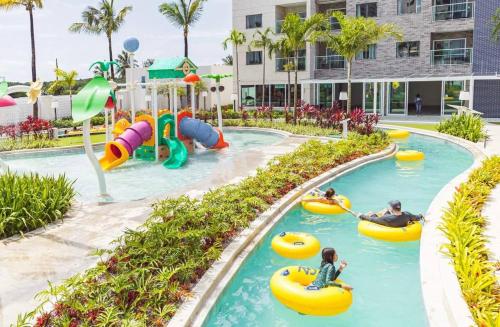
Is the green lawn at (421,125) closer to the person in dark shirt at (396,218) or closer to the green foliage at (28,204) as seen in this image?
the person in dark shirt at (396,218)

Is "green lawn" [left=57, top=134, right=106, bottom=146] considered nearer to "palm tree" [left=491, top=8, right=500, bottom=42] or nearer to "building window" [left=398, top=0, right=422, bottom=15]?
"building window" [left=398, top=0, right=422, bottom=15]

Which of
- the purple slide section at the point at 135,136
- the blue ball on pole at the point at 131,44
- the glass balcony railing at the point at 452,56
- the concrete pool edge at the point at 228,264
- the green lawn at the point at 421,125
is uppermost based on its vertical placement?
the glass balcony railing at the point at 452,56

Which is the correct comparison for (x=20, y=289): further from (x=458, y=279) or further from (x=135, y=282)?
(x=458, y=279)

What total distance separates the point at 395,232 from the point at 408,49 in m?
26.9

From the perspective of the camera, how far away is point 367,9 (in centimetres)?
3372

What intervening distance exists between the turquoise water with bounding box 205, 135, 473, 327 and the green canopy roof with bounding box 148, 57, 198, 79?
8.17m

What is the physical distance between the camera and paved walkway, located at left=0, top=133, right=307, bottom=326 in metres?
6.12

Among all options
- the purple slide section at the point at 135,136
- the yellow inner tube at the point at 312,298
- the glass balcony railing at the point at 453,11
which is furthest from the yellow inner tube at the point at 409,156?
the glass balcony railing at the point at 453,11

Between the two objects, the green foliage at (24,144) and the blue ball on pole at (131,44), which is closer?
the blue ball on pole at (131,44)

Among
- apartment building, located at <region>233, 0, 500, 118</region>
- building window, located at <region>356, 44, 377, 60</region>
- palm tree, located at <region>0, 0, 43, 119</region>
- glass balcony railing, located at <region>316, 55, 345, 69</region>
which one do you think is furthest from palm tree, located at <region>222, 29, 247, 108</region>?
palm tree, located at <region>0, 0, 43, 119</region>

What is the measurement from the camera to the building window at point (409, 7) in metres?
31.8

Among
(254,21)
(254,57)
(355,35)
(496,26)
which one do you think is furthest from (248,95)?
(496,26)

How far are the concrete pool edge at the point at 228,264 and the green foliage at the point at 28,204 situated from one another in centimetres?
379

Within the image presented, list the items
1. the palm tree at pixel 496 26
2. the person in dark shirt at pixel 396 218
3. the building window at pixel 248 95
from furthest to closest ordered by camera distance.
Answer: the building window at pixel 248 95 < the palm tree at pixel 496 26 < the person in dark shirt at pixel 396 218
